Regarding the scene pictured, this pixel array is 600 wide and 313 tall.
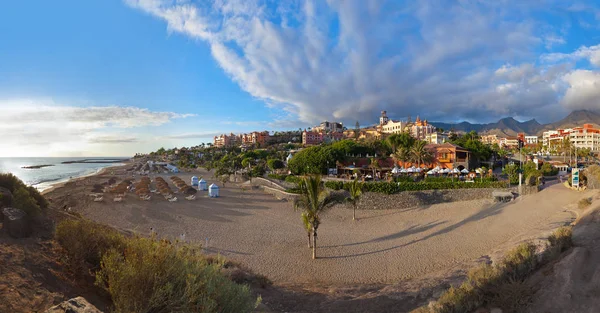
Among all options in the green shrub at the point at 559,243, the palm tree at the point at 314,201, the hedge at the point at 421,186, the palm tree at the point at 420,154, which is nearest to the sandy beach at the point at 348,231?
the palm tree at the point at 314,201

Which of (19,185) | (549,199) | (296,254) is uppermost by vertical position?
(19,185)

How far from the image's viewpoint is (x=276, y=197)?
89.2 ft

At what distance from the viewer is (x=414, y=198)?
2162 centimetres

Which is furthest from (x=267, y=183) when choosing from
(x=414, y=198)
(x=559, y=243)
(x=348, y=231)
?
(x=559, y=243)

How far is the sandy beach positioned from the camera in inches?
459

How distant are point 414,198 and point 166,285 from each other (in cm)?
2063

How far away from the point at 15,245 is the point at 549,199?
82.5 feet

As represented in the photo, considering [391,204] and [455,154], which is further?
[455,154]

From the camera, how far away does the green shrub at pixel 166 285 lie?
3840mm

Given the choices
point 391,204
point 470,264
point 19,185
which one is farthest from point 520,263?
point 391,204

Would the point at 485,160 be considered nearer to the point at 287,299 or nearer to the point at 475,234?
the point at 475,234

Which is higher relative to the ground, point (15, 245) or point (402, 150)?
point (402, 150)

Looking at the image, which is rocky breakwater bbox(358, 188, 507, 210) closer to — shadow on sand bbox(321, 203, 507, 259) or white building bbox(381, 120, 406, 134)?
shadow on sand bbox(321, 203, 507, 259)

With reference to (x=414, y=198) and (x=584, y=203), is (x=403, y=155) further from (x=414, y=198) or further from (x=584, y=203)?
(x=584, y=203)
